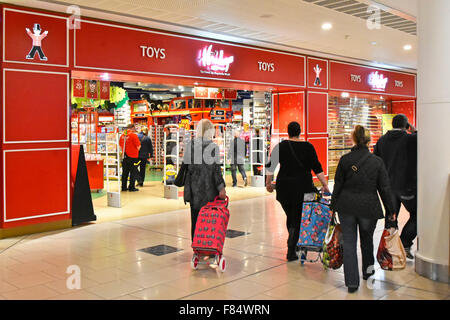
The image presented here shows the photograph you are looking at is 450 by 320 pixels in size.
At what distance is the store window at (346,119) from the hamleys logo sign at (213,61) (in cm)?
497

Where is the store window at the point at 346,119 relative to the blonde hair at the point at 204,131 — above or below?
above

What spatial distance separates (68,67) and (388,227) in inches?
204

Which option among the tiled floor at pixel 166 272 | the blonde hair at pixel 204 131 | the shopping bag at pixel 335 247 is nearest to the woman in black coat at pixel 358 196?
the shopping bag at pixel 335 247

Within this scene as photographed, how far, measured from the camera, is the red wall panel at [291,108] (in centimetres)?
1128

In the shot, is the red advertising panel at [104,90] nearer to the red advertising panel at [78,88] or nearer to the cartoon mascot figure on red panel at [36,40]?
the red advertising panel at [78,88]

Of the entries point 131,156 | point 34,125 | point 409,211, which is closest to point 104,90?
point 131,156

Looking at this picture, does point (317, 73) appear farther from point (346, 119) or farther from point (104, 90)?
point (104, 90)

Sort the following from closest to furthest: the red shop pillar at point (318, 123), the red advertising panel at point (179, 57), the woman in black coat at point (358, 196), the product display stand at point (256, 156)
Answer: the woman in black coat at point (358, 196), the red advertising panel at point (179, 57), the red shop pillar at point (318, 123), the product display stand at point (256, 156)

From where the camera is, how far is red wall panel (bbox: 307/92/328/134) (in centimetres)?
1143

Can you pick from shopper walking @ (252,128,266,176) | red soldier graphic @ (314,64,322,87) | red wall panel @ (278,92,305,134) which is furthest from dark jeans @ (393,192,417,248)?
shopper walking @ (252,128,266,176)

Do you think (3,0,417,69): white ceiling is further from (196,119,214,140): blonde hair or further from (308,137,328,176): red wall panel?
(196,119,214,140): blonde hair

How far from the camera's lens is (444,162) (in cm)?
426

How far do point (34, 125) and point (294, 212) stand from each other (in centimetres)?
405

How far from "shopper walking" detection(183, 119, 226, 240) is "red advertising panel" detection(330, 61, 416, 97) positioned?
7907 millimetres
